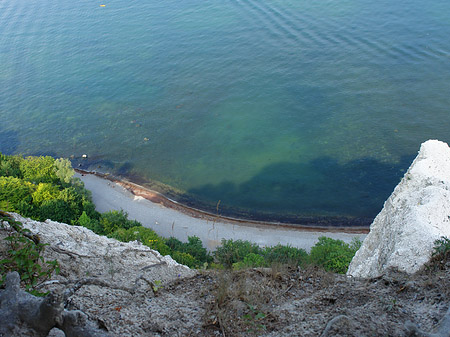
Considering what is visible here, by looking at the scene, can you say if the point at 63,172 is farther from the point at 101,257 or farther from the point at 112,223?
the point at 101,257

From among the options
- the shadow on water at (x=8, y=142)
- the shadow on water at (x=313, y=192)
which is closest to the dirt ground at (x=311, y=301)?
the shadow on water at (x=313, y=192)

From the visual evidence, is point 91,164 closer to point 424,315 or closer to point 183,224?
point 183,224

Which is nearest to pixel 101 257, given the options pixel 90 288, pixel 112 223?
pixel 90 288

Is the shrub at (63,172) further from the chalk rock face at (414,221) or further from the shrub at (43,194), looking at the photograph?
the chalk rock face at (414,221)

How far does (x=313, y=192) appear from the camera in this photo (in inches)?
1655

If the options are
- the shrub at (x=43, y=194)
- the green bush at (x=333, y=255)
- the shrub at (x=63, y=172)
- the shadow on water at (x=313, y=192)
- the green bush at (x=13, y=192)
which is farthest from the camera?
the shadow on water at (x=313, y=192)

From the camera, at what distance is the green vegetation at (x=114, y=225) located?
26.4 metres

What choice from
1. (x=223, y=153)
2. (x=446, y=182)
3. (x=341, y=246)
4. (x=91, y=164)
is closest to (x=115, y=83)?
(x=91, y=164)

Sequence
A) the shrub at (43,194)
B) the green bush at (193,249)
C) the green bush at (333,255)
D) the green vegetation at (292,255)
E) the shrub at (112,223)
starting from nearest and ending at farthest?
the green bush at (333,255) → the green vegetation at (292,255) → the green bush at (193,249) → the shrub at (112,223) → the shrub at (43,194)

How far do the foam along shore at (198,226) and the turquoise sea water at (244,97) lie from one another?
268 centimetres

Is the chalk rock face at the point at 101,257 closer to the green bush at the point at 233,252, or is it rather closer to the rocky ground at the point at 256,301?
the rocky ground at the point at 256,301

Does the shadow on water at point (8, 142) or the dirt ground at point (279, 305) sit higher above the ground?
the dirt ground at point (279, 305)

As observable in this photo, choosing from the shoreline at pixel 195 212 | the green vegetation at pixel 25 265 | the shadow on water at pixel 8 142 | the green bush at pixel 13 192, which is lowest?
the shoreline at pixel 195 212

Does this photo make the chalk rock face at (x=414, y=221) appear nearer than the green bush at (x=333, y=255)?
Yes
